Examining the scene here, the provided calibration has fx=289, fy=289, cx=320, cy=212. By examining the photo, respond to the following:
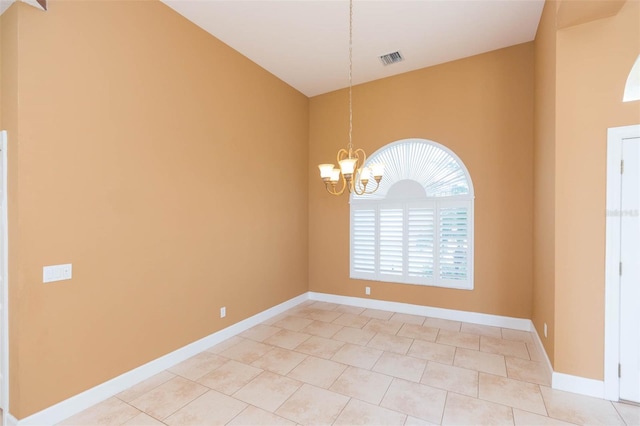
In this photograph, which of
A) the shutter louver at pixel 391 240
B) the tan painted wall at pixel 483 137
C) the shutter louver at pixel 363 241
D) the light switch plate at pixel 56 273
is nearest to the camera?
the light switch plate at pixel 56 273

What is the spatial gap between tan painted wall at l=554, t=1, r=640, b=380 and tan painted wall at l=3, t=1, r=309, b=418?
134 inches

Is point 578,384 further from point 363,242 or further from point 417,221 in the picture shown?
point 363,242

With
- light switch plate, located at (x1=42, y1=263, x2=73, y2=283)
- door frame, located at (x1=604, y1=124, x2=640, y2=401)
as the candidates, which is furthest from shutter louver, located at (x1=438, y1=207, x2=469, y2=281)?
light switch plate, located at (x1=42, y1=263, x2=73, y2=283)

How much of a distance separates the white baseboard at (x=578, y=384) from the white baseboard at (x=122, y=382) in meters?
3.35

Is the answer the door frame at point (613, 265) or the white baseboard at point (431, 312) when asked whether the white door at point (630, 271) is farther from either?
the white baseboard at point (431, 312)

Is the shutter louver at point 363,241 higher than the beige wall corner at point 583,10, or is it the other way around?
the beige wall corner at point 583,10

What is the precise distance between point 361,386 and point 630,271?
2.38m

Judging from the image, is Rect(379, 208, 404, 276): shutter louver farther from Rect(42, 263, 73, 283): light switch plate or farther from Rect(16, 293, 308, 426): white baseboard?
Rect(42, 263, 73, 283): light switch plate

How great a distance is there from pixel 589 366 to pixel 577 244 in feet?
3.31

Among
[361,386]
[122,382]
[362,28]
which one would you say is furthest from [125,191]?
[362,28]

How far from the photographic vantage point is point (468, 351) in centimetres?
322

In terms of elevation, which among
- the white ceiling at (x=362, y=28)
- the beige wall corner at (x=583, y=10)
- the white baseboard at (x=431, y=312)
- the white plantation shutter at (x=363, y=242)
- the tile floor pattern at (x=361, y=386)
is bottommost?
the tile floor pattern at (x=361, y=386)

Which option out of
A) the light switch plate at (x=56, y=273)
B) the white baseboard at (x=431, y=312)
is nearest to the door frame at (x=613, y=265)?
the white baseboard at (x=431, y=312)

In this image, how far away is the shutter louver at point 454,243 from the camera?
4.04 metres
